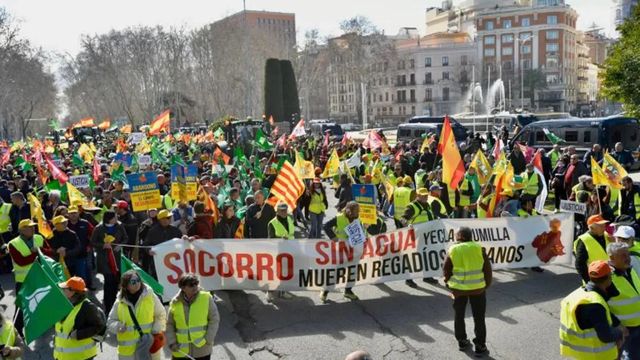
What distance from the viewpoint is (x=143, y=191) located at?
37.2 ft

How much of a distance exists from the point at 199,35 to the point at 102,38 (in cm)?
1104

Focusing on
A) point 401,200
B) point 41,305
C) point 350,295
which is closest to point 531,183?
point 401,200

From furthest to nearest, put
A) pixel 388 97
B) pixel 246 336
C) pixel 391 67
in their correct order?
pixel 388 97 < pixel 391 67 < pixel 246 336

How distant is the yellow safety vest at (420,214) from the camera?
9922 millimetres

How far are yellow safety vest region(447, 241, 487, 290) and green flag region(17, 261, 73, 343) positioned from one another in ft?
13.0

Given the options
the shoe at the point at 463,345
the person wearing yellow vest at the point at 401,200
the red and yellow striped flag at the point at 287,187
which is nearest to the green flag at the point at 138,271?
the shoe at the point at 463,345

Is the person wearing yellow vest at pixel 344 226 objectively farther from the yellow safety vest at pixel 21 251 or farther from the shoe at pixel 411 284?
the yellow safety vest at pixel 21 251

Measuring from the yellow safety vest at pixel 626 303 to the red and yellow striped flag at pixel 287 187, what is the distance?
5.93 meters

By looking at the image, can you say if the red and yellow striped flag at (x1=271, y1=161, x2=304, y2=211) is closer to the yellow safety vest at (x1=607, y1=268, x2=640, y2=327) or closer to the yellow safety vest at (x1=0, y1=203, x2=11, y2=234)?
Answer: the yellow safety vest at (x1=0, y1=203, x2=11, y2=234)

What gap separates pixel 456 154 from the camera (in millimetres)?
11117

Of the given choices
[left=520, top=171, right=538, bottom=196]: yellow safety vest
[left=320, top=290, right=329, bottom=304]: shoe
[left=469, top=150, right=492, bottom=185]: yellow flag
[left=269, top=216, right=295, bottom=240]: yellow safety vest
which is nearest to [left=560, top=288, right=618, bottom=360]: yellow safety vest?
[left=320, top=290, right=329, bottom=304]: shoe

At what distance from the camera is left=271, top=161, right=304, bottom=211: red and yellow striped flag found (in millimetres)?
10531

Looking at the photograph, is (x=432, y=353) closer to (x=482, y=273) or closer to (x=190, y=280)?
(x=482, y=273)

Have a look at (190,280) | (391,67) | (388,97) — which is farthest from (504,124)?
(388,97)
